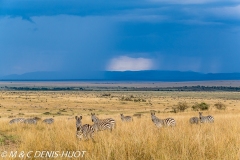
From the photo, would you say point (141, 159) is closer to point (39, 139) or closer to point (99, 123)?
point (39, 139)

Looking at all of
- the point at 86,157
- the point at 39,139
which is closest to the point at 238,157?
the point at 86,157

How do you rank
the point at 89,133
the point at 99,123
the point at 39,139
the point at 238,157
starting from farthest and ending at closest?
the point at 99,123, the point at 89,133, the point at 39,139, the point at 238,157

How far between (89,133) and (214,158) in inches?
176

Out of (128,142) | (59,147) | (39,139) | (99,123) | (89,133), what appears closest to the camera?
(128,142)

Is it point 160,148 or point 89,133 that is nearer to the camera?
point 160,148

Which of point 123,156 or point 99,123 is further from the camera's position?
point 99,123

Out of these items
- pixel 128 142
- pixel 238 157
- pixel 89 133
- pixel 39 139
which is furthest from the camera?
pixel 89 133

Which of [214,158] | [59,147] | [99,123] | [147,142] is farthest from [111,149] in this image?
[99,123]

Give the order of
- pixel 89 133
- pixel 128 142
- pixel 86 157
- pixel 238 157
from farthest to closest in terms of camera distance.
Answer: pixel 89 133
pixel 128 142
pixel 86 157
pixel 238 157

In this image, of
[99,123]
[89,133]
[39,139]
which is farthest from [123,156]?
[99,123]

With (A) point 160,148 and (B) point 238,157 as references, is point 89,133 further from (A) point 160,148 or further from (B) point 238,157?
(B) point 238,157

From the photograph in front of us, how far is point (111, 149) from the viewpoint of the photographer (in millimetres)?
6734

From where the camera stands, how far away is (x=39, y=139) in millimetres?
8195

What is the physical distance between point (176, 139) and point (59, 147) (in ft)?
8.17
